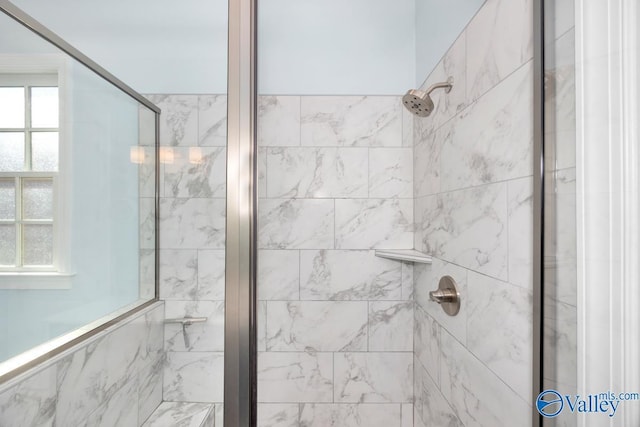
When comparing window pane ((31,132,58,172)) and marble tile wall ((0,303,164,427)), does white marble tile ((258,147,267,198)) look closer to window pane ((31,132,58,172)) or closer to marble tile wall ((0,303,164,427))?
marble tile wall ((0,303,164,427))

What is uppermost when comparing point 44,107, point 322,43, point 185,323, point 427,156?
point 322,43

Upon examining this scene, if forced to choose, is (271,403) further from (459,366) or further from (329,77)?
(329,77)

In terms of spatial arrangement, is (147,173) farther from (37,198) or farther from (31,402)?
(31,402)

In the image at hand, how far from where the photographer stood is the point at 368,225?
130 centimetres

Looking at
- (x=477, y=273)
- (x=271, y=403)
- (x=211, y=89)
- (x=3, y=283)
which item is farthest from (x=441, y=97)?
(x=271, y=403)

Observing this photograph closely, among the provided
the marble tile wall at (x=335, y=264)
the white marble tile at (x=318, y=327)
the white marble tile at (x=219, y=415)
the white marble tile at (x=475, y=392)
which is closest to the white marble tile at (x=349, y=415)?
the marble tile wall at (x=335, y=264)

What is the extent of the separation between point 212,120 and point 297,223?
76cm

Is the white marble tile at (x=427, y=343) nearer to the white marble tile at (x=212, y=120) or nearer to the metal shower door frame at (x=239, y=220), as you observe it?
the metal shower door frame at (x=239, y=220)

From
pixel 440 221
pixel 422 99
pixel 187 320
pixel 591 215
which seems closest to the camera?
pixel 591 215

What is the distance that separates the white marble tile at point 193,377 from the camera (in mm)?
505

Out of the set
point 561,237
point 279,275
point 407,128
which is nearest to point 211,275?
point 561,237

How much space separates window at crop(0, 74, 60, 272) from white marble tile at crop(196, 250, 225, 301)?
0.77 ft

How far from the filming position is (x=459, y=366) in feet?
2.84

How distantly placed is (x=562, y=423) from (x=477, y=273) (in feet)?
1.11
